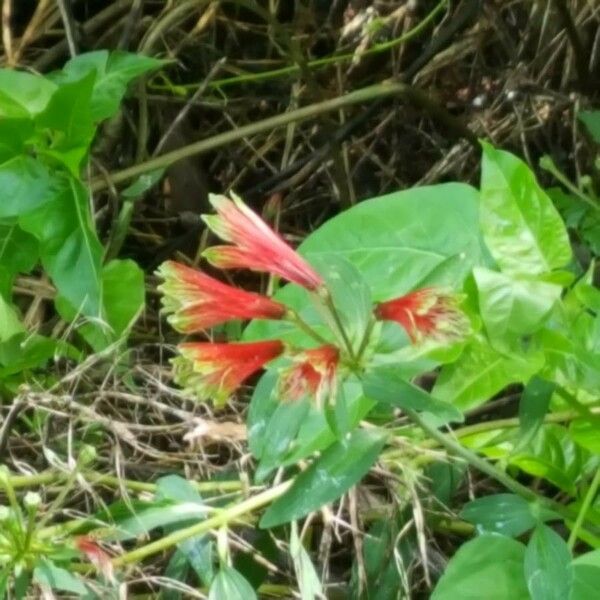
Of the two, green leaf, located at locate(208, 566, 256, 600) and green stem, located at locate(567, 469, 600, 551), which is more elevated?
green stem, located at locate(567, 469, 600, 551)

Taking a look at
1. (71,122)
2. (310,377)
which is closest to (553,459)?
(310,377)

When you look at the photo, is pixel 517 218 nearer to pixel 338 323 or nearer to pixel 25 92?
pixel 338 323

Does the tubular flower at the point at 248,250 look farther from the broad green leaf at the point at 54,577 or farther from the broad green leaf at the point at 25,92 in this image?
the broad green leaf at the point at 25,92

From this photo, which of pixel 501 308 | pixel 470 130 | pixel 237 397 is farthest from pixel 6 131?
pixel 470 130

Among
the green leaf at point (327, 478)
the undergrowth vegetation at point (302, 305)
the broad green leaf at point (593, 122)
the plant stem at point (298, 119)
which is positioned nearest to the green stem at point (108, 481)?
the undergrowth vegetation at point (302, 305)

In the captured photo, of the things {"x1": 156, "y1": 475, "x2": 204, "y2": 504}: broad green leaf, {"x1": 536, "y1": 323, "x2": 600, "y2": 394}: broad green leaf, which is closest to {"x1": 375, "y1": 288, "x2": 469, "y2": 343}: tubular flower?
{"x1": 536, "y1": 323, "x2": 600, "y2": 394}: broad green leaf

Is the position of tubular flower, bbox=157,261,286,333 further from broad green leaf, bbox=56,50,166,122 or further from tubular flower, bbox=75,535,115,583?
broad green leaf, bbox=56,50,166,122
